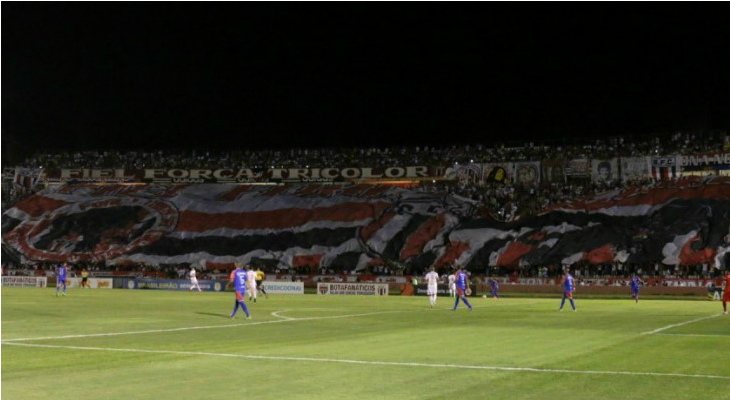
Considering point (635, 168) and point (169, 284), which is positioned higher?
point (635, 168)

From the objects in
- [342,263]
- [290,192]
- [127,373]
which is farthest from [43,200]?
[127,373]

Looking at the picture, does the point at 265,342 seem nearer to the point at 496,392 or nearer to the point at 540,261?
the point at 496,392

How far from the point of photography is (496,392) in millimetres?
14953

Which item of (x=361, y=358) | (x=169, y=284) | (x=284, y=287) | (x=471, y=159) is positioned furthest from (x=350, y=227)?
(x=361, y=358)

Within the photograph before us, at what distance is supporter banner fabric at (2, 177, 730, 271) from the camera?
7194 cm

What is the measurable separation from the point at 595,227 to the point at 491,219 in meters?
9.99

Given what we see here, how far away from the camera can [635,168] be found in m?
81.9

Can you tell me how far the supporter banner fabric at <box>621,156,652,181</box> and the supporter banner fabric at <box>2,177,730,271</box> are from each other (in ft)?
8.22

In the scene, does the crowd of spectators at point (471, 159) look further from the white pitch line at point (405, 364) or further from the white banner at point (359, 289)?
the white pitch line at point (405, 364)

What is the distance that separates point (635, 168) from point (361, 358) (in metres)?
67.8

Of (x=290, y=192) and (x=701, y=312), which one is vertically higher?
A: (x=290, y=192)

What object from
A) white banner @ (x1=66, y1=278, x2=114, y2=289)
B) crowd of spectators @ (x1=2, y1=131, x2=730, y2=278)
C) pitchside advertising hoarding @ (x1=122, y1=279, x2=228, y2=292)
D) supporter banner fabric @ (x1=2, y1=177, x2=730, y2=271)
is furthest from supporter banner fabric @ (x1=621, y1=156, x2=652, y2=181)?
white banner @ (x1=66, y1=278, x2=114, y2=289)

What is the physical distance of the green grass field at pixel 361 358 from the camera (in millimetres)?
15016

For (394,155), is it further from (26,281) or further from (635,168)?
(26,281)
